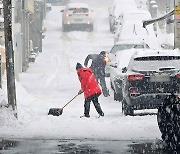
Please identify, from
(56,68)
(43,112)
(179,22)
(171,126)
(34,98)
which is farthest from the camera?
(56,68)

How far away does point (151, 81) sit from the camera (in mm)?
13469

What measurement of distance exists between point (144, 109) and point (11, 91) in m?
3.00

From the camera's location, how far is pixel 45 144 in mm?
11148

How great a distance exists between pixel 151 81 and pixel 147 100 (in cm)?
41

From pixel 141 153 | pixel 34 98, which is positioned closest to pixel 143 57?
pixel 141 153

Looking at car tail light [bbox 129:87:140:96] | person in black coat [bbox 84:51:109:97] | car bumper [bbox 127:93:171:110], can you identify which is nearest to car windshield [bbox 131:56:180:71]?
car tail light [bbox 129:87:140:96]

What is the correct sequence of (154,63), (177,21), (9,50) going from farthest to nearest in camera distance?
(177,21) → (154,63) → (9,50)

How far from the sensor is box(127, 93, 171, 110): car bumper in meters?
13.4

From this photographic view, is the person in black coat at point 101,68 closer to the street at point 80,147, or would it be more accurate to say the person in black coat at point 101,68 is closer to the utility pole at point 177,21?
the utility pole at point 177,21

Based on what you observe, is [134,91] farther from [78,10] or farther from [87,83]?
[78,10]

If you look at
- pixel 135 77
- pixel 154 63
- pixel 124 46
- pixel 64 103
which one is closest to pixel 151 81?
pixel 135 77

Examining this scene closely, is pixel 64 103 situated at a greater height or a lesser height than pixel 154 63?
lesser

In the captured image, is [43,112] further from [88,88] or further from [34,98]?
[34,98]

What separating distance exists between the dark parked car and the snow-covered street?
1.19ft
